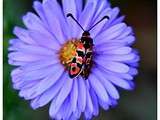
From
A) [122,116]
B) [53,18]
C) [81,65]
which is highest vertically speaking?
[53,18]

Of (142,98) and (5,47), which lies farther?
(142,98)

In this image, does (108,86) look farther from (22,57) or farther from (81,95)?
(22,57)

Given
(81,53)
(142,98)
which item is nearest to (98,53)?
(81,53)

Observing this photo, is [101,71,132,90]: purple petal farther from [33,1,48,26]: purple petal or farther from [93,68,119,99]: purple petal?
[33,1,48,26]: purple petal

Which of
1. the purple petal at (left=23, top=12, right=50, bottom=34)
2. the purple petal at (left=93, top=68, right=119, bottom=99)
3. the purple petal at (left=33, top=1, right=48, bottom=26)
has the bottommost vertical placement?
the purple petal at (left=93, top=68, right=119, bottom=99)

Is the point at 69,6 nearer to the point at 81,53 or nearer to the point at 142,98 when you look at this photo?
the point at 81,53

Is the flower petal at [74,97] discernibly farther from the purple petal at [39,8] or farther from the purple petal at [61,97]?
the purple petal at [39,8]

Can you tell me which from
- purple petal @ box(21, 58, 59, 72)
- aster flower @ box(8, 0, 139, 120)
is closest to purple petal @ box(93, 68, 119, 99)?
aster flower @ box(8, 0, 139, 120)
